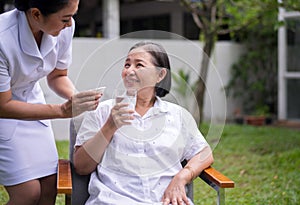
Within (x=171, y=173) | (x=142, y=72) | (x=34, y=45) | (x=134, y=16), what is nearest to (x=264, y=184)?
(x=171, y=173)

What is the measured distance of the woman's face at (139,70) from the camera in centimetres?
242

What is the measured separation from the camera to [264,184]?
4707mm

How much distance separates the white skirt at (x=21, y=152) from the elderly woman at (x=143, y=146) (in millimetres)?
176

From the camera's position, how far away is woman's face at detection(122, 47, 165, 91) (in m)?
2.42

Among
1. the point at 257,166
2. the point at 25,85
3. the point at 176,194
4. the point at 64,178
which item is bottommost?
the point at 257,166

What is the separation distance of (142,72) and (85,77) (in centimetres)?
25

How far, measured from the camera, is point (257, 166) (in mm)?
5387

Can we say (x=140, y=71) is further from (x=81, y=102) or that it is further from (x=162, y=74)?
(x=81, y=102)

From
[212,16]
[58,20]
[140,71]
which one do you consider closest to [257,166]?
[212,16]

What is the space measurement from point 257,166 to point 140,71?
3.24 meters

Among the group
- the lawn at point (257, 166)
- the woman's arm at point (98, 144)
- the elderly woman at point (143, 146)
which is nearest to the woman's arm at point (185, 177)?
the elderly woman at point (143, 146)

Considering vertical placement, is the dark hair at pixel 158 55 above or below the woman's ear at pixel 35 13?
below

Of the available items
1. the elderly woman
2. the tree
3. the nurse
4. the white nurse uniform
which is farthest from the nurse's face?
the tree

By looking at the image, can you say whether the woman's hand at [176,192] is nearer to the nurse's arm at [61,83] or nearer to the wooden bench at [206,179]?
the wooden bench at [206,179]
